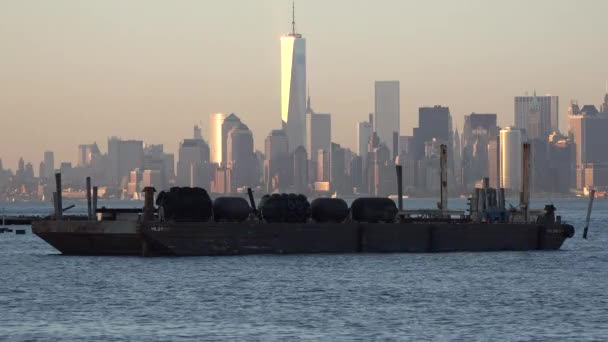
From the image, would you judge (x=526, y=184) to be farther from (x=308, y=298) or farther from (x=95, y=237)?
(x=308, y=298)

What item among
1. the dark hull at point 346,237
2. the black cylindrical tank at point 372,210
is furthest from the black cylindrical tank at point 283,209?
the black cylindrical tank at point 372,210

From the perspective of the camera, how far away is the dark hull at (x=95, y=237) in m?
106

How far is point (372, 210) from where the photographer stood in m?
115

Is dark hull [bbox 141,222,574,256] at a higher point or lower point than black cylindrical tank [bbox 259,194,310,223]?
lower

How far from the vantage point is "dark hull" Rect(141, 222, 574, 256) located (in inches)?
4220

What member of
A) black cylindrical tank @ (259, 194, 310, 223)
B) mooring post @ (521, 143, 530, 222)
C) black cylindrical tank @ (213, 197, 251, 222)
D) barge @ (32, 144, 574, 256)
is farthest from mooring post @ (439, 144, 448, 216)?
black cylindrical tank @ (213, 197, 251, 222)

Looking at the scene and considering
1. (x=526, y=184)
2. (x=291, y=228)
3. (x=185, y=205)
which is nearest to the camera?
(x=185, y=205)

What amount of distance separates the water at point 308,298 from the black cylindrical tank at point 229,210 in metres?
3.10

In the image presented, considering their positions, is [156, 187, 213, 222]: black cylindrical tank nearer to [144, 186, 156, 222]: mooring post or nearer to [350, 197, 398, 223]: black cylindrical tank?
[144, 186, 156, 222]: mooring post

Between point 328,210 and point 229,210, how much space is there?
8.21 metres

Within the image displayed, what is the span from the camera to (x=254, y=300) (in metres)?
78.1

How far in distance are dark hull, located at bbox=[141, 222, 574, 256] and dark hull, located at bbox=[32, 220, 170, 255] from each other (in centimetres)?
136

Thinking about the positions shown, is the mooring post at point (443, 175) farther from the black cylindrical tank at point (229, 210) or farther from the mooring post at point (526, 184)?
the black cylindrical tank at point (229, 210)

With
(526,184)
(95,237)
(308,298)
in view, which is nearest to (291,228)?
(95,237)
